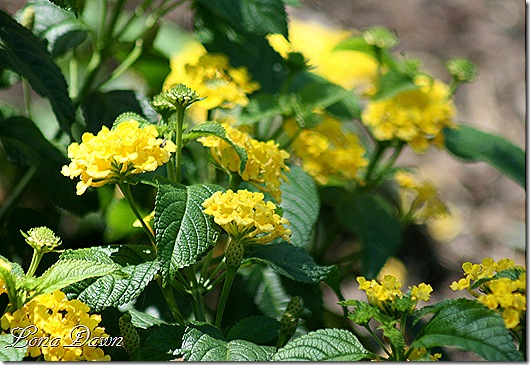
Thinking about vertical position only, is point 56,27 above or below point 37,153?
above

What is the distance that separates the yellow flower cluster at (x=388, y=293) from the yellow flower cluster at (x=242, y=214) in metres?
0.12

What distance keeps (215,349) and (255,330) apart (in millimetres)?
87

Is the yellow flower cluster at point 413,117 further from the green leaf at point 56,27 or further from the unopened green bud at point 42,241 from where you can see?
the unopened green bud at point 42,241

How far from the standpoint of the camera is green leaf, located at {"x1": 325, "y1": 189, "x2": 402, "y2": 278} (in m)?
1.37

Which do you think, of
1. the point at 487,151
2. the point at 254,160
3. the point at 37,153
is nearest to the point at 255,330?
the point at 254,160

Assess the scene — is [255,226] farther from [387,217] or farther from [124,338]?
[387,217]

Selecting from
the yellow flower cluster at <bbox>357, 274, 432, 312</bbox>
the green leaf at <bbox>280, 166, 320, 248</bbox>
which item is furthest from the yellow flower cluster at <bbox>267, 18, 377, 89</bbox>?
the yellow flower cluster at <bbox>357, 274, 432, 312</bbox>

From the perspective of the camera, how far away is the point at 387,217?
1438mm

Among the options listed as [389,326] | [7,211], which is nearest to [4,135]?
[7,211]

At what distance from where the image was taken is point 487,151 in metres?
1.51

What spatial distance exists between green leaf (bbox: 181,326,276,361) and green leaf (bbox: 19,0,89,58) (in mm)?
604

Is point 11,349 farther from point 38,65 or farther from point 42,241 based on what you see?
point 38,65

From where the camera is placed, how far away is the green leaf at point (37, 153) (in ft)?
3.75

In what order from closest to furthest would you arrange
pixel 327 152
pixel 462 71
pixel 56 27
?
pixel 56 27 → pixel 327 152 → pixel 462 71
